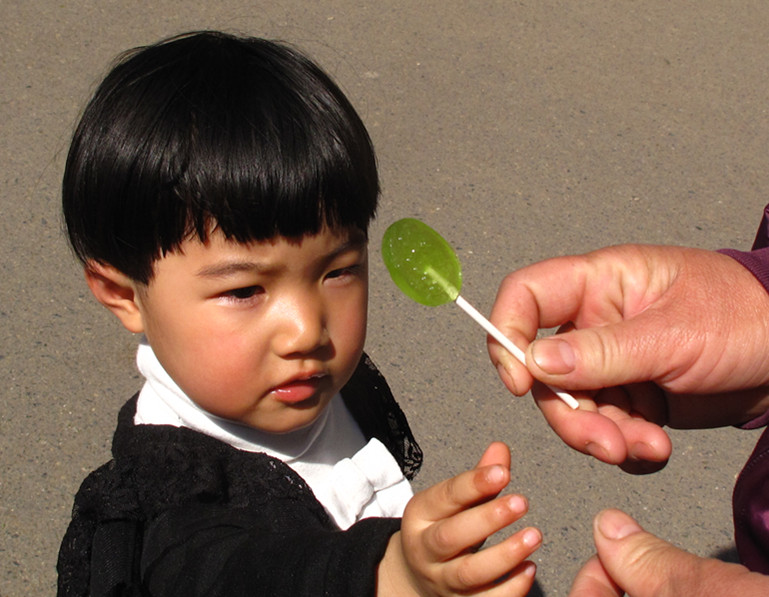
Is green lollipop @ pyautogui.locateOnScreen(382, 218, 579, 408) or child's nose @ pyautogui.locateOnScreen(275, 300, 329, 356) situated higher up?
green lollipop @ pyautogui.locateOnScreen(382, 218, 579, 408)

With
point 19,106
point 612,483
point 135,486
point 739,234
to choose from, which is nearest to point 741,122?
point 739,234

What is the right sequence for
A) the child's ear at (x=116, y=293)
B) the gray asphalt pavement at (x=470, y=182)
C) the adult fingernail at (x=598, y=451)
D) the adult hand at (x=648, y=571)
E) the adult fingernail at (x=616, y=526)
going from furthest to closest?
1. the gray asphalt pavement at (x=470, y=182)
2. the child's ear at (x=116, y=293)
3. the adult fingernail at (x=598, y=451)
4. the adult fingernail at (x=616, y=526)
5. the adult hand at (x=648, y=571)

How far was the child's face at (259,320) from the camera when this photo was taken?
4.21 feet

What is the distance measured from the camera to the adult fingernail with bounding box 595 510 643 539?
3.91ft

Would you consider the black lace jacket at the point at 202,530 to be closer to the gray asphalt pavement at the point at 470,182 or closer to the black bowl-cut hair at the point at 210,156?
the black bowl-cut hair at the point at 210,156

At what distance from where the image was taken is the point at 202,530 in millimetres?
1307

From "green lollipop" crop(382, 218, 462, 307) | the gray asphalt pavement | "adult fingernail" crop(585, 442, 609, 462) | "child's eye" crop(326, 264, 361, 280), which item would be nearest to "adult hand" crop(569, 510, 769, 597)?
"adult fingernail" crop(585, 442, 609, 462)

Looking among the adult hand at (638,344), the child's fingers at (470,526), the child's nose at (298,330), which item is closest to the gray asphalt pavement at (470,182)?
the adult hand at (638,344)

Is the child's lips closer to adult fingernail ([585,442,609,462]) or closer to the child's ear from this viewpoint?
the child's ear

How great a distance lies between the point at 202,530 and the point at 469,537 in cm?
45

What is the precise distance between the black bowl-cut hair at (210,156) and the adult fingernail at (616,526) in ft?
1.84

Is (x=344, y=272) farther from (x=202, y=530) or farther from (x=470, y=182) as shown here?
(x=470, y=182)

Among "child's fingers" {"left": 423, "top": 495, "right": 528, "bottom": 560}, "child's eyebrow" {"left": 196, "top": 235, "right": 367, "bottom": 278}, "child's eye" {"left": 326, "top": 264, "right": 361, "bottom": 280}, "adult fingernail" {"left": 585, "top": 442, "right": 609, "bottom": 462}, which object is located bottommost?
"adult fingernail" {"left": 585, "top": 442, "right": 609, "bottom": 462}

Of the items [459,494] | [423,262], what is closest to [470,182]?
[423,262]
